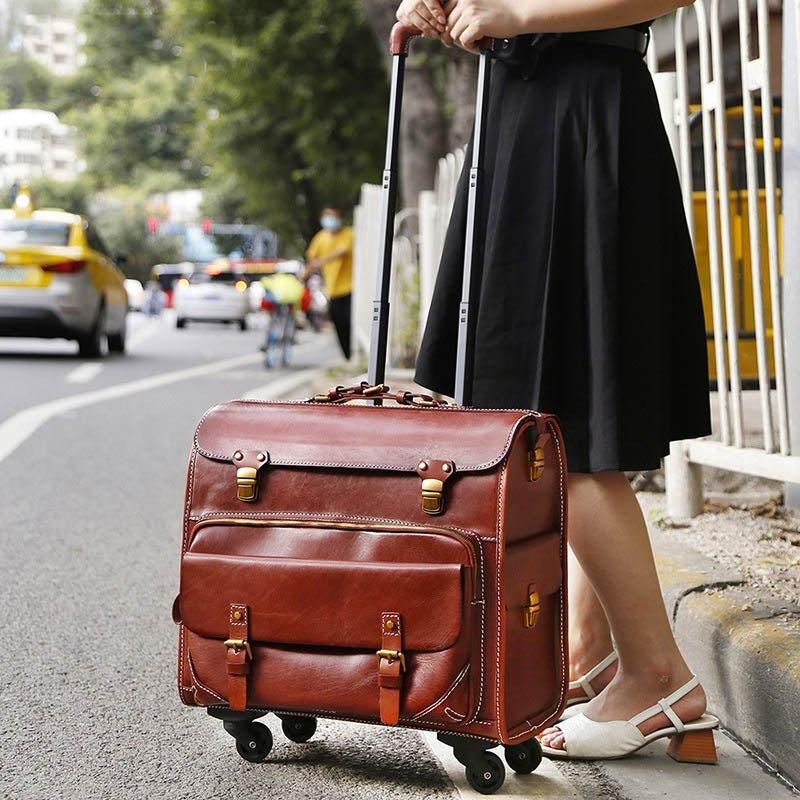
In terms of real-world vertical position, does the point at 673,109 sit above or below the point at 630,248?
above

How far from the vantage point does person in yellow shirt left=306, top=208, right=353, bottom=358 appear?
1557 centimetres

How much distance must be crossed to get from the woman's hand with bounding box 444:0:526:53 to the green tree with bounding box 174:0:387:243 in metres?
20.0

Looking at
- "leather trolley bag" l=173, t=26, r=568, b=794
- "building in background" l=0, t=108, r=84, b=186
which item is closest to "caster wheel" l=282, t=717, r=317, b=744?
"leather trolley bag" l=173, t=26, r=568, b=794

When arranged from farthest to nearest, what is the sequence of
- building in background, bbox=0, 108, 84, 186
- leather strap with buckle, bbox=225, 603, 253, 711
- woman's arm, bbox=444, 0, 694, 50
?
building in background, bbox=0, 108, 84, 186, woman's arm, bbox=444, 0, 694, 50, leather strap with buckle, bbox=225, 603, 253, 711

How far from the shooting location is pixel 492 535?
261 centimetres

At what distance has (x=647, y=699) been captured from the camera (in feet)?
9.94

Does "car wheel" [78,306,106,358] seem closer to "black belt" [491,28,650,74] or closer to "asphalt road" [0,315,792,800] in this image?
"asphalt road" [0,315,792,800]

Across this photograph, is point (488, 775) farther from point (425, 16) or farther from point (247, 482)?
point (425, 16)

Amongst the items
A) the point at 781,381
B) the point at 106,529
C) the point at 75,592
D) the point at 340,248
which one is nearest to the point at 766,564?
the point at 781,381

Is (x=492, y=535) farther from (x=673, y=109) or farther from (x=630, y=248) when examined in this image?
(x=673, y=109)

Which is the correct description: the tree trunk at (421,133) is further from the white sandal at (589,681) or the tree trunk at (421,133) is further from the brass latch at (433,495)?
the brass latch at (433,495)

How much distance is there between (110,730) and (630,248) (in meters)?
1.48

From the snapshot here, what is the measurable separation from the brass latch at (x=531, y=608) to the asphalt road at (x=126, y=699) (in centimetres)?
35

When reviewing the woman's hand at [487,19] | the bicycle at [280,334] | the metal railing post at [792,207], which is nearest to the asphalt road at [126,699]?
the metal railing post at [792,207]
